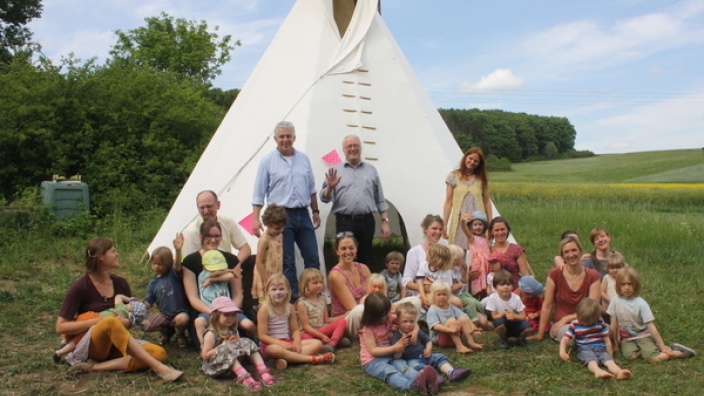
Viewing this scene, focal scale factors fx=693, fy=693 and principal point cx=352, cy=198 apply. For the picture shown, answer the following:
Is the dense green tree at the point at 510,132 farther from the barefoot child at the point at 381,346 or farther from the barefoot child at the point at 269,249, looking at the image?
the barefoot child at the point at 381,346

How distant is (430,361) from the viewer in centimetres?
423

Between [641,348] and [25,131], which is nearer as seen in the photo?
[641,348]

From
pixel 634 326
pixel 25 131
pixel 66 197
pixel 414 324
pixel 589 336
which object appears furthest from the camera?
pixel 25 131

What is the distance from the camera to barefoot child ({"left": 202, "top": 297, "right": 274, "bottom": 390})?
13.4 ft

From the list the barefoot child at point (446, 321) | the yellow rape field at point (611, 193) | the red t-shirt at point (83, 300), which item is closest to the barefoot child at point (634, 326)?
the barefoot child at point (446, 321)

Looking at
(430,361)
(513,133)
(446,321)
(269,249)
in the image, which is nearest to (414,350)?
(430,361)

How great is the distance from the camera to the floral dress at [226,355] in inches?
162

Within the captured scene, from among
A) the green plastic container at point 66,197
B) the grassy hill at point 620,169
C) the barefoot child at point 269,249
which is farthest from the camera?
the grassy hill at point 620,169

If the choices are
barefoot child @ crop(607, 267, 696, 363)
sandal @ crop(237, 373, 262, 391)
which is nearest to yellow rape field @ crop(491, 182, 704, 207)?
barefoot child @ crop(607, 267, 696, 363)

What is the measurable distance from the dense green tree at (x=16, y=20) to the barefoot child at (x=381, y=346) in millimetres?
20415

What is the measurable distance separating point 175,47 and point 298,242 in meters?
20.5

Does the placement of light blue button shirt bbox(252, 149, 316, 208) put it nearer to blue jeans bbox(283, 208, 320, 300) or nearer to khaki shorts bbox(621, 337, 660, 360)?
blue jeans bbox(283, 208, 320, 300)

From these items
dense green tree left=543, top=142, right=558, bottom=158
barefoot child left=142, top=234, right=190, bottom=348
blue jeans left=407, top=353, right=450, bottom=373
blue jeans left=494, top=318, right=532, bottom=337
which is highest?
dense green tree left=543, top=142, right=558, bottom=158

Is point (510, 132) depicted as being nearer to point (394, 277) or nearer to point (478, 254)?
point (478, 254)
